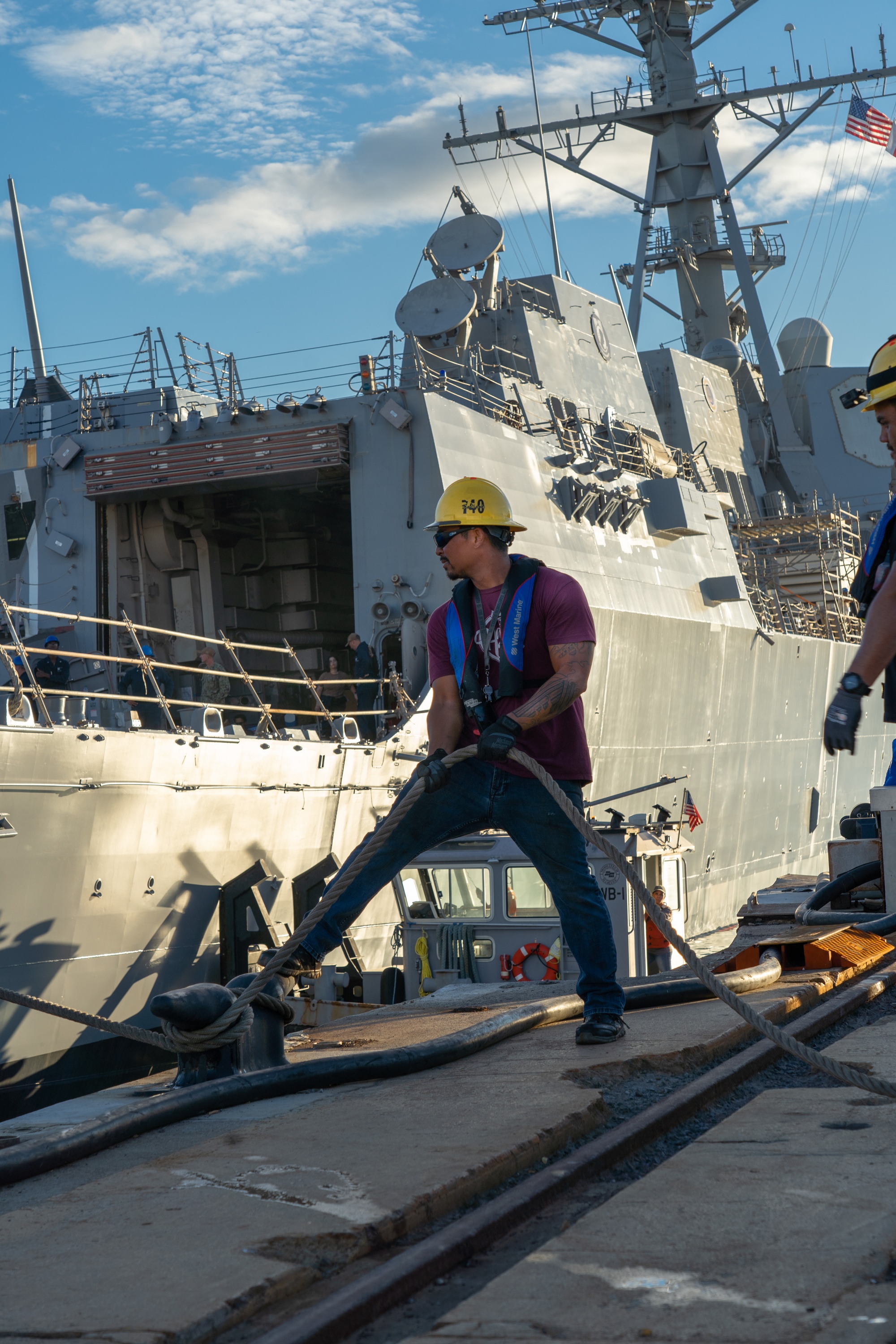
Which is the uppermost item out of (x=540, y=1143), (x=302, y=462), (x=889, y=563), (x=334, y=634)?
(x=302, y=462)

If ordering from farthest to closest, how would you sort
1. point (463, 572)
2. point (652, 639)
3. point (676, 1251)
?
1. point (652, 639)
2. point (463, 572)
3. point (676, 1251)

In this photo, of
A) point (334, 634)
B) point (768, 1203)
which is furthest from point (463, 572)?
point (334, 634)

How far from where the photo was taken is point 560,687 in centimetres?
408

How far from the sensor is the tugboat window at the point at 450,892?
11336mm

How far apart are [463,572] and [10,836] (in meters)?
5.39

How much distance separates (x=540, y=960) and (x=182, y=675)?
668 centimetres

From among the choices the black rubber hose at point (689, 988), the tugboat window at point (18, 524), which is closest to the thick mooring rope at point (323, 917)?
the black rubber hose at point (689, 988)

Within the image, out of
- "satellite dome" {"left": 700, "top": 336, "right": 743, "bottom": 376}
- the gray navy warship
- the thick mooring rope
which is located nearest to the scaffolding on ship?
the gray navy warship

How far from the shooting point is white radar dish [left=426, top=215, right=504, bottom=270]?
57.2 ft

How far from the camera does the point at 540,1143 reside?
2.76 m

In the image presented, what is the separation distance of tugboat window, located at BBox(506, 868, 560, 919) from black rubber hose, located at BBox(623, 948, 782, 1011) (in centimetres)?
591

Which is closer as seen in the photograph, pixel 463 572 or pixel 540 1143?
pixel 540 1143

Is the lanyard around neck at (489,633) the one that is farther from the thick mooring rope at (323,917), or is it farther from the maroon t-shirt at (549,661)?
the thick mooring rope at (323,917)

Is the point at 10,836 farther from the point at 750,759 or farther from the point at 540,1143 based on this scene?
the point at 750,759
